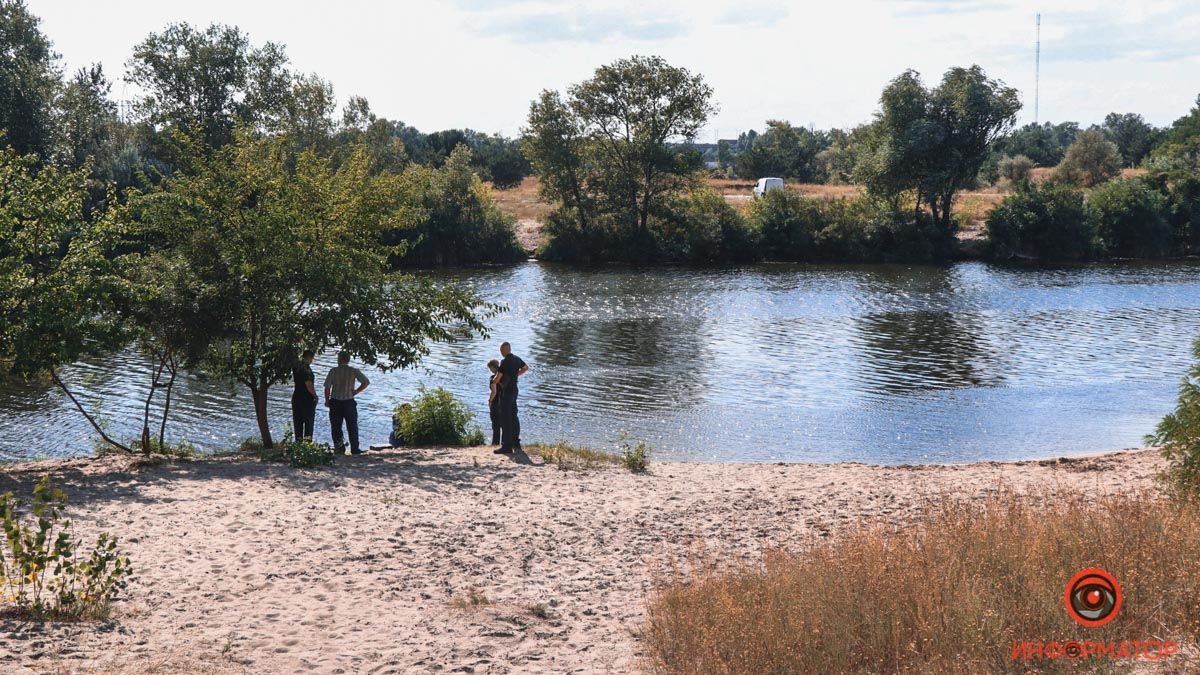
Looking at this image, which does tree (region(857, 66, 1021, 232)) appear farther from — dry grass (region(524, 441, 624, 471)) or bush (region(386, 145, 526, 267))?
dry grass (region(524, 441, 624, 471))

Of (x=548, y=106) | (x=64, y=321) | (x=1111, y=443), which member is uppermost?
(x=548, y=106)

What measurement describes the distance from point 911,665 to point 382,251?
13.5 m

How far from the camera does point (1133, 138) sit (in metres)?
109

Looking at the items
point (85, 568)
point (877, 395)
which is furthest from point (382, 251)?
point (877, 395)

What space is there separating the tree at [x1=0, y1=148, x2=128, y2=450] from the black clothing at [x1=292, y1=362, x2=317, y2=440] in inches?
111

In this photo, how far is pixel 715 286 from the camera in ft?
159

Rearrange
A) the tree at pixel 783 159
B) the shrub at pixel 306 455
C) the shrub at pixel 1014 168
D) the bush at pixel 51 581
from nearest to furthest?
the bush at pixel 51 581
the shrub at pixel 306 455
the shrub at pixel 1014 168
the tree at pixel 783 159

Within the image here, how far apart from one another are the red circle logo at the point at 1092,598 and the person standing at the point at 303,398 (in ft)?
40.7

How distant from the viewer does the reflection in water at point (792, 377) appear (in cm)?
2114

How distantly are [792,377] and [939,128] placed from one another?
35.4m

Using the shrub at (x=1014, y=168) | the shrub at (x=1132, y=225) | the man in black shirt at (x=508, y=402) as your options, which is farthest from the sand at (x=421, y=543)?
the shrub at (x=1014, y=168)

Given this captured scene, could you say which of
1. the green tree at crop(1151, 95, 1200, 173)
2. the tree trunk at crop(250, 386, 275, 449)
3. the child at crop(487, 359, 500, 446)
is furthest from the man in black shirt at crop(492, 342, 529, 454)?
the green tree at crop(1151, 95, 1200, 173)

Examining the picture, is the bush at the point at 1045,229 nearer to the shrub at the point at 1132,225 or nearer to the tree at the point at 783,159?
the shrub at the point at 1132,225

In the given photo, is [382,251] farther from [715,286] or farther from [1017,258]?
[1017,258]
